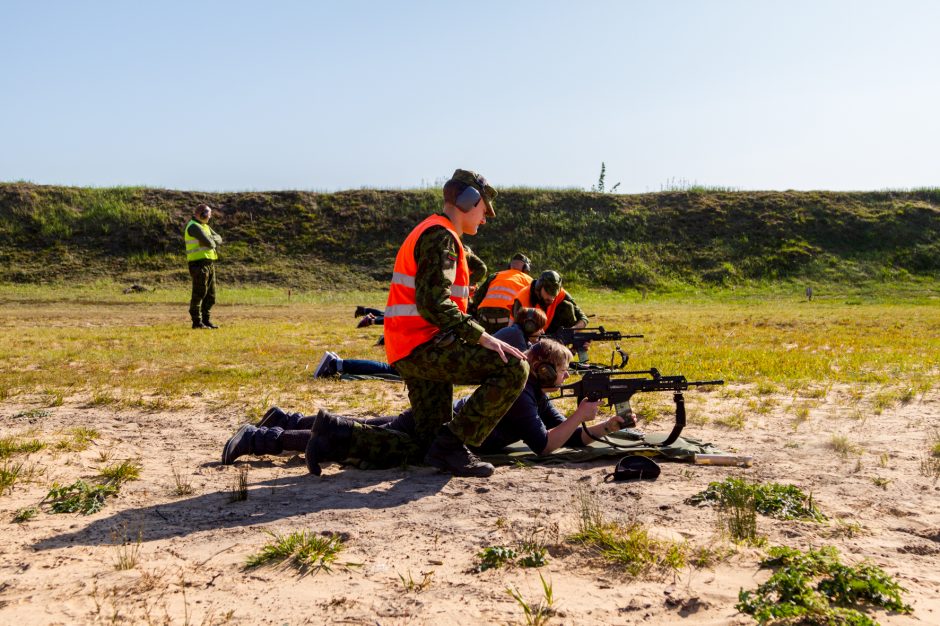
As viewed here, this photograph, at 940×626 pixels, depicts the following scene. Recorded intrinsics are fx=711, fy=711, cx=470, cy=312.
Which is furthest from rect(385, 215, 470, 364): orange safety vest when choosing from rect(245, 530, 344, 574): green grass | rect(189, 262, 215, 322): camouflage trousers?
rect(189, 262, 215, 322): camouflage trousers

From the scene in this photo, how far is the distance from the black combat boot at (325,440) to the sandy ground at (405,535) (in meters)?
0.17

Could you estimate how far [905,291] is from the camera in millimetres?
33531

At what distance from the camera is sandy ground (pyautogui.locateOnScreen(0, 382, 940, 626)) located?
2967 mm

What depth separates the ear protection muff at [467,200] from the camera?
4918 millimetres

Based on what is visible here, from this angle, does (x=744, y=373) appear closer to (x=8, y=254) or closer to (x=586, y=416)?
(x=586, y=416)

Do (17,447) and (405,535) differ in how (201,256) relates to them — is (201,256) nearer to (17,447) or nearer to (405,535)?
(17,447)

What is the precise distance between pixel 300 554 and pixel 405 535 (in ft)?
2.02

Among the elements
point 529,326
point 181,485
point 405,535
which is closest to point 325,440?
point 181,485

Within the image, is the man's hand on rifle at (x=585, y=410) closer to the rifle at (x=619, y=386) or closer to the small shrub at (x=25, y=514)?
the rifle at (x=619, y=386)

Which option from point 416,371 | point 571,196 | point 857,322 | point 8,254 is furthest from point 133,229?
point 416,371

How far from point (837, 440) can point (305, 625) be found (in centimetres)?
487

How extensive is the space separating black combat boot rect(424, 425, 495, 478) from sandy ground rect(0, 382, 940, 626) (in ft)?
0.26

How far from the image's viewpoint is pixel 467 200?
4.92m

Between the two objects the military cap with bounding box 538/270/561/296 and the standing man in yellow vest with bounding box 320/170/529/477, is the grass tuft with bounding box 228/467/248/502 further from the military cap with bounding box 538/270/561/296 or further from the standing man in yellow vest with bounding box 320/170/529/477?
the military cap with bounding box 538/270/561/296
